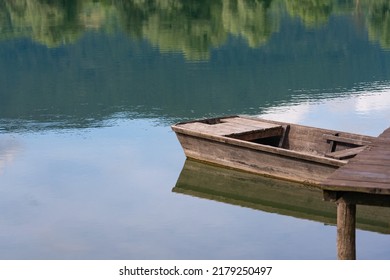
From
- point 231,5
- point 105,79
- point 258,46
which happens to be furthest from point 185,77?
point 231,5

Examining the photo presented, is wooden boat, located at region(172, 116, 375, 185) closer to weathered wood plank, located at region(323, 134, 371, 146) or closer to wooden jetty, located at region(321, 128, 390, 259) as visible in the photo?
weathered wood plank, located at region(323, 134, 371, 146)

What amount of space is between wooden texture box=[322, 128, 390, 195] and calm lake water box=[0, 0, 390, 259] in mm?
3423

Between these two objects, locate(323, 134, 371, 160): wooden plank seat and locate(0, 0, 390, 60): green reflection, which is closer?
locate(323, 134, 371, 160): wooden plank seat

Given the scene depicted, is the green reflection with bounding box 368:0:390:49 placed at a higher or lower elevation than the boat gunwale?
lower

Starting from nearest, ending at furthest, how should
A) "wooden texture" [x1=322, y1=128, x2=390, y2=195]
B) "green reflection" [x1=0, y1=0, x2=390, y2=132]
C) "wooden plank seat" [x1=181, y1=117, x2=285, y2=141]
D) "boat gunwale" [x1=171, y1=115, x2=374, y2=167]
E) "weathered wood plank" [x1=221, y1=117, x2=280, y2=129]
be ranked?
"wooden texture" [x1=322, y1=128, x2=390, y2=195]
"boat gunwale" [x1=171, y1=115, x2=374, y2=167]
"wooden plank seat" [x1=181, y1=117, x2=285, y2=141]
"weathered wood plank" [x1=221, y1=117, x2=280, y2=129]
"green reflection" [x1=0, y1=0, x2=390, y2=132]

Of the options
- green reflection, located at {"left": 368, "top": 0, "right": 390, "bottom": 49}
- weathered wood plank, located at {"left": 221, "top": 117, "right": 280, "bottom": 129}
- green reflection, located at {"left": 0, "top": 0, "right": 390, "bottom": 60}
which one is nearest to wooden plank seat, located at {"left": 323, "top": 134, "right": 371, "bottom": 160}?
weathered wood plank, located at {"left": 221, "top": 117, "right": 280, "bottom": 129}

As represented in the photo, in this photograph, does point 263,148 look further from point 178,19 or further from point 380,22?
point 380,22

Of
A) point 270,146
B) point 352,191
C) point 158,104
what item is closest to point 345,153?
point 270,146

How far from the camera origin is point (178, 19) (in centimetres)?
7262

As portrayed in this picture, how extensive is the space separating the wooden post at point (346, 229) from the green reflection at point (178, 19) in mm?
38349

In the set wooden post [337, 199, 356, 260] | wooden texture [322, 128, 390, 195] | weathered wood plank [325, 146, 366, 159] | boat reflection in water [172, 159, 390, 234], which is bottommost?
boat reflection in water [172, 159, 390, 234]

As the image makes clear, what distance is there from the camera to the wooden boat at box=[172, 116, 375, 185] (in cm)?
2266

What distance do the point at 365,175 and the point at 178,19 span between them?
194 feet

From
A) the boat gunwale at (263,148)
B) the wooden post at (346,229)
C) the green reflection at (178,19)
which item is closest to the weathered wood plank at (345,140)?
the boat gunwale at (263,148)
